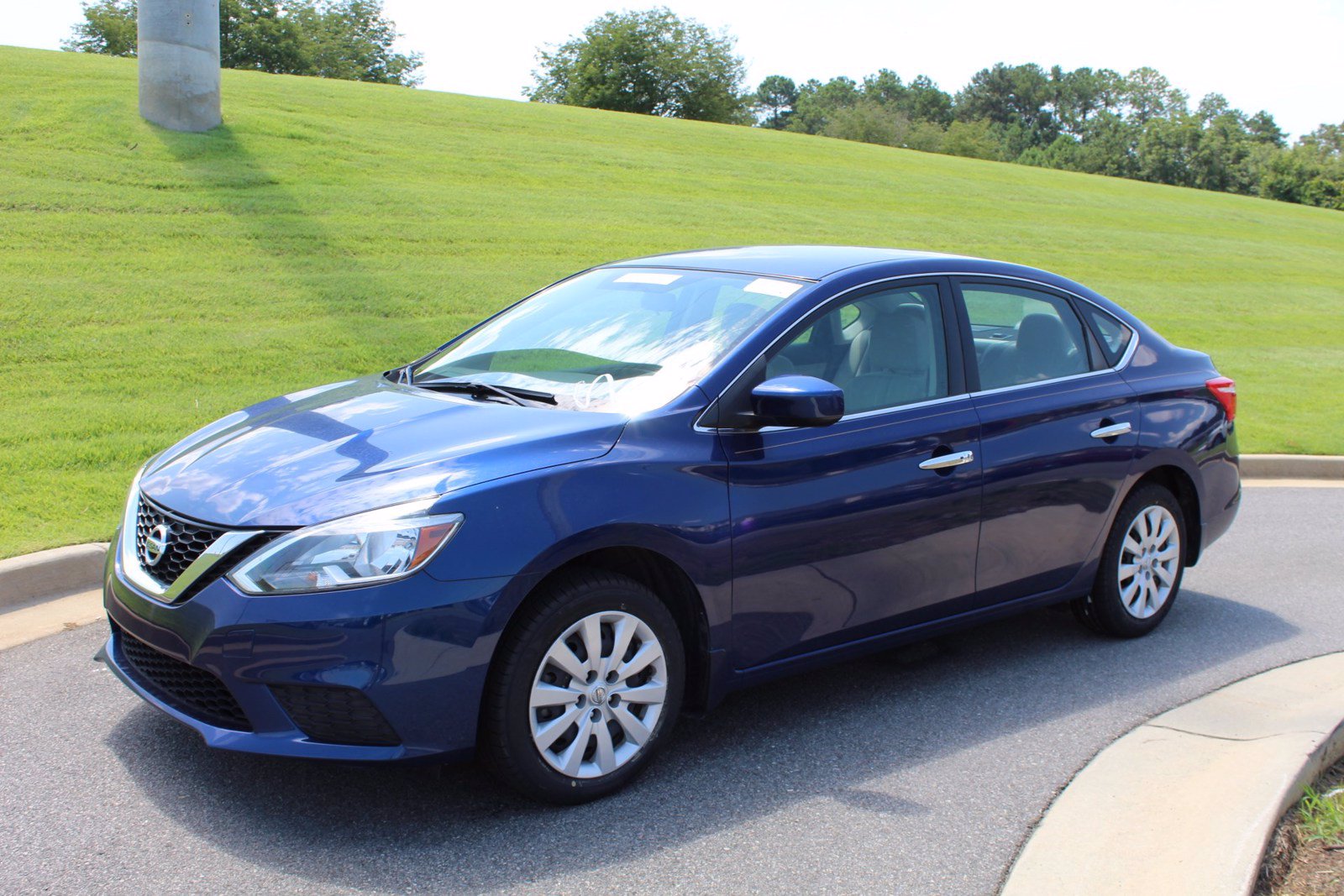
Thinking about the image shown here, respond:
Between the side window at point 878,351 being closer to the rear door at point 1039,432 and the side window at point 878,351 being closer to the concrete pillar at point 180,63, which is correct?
the rear door at point 1039,432

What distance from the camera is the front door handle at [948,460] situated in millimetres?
4480

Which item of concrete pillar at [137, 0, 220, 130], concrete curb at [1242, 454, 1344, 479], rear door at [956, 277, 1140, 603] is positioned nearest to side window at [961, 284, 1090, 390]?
rear door at [956, 277, 1140, 603]

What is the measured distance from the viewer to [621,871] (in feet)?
10.9

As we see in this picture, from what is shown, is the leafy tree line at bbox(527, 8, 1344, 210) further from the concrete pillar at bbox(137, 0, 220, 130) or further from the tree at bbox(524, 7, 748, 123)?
the concrete pillar at bbox(137, 0, 220, 130)

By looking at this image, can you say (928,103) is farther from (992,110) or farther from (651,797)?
(651,797)

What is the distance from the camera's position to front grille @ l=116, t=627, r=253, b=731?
11.2 ft

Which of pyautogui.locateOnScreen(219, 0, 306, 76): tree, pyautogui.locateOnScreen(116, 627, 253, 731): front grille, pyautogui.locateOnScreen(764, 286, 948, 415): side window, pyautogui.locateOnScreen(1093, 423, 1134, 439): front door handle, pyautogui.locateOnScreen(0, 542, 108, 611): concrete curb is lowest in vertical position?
pyautogui.locateOnScreen(0, 542, 108, 611): concrete curb

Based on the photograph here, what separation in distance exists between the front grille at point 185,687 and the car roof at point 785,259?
2.47m

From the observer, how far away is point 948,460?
178 inches

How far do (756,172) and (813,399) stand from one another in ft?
76.1

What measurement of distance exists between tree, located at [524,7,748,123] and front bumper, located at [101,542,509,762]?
68166mm

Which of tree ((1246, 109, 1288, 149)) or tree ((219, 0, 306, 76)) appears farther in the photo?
tree ((1246, 109, 1288, 149))

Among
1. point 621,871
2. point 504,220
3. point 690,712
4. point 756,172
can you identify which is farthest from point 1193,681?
point 756,172

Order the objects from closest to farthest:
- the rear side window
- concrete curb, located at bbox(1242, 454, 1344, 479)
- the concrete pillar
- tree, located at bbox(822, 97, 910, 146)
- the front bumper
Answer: the front bumper < the rear side window < concrete curb, located at bbox(1242, 454, 1344, 479) < the concrete pillar < tree, located at bbox(822, 97, 910, 146)
